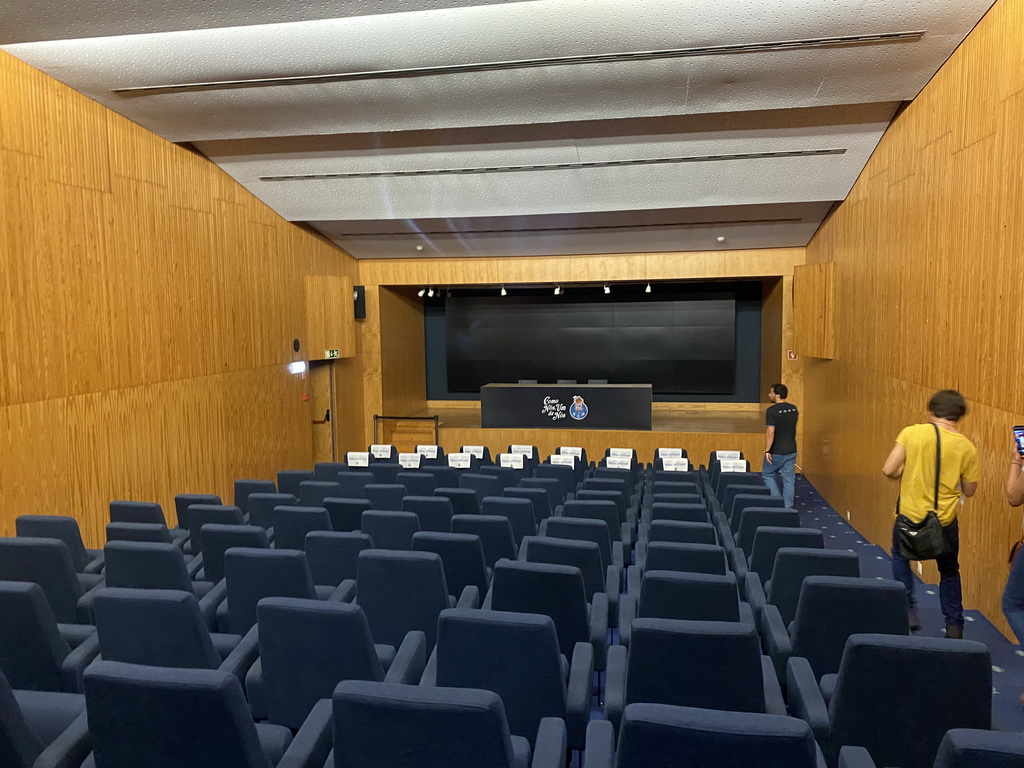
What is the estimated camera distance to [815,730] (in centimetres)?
223

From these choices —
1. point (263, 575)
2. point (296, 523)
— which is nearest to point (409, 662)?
point (263, 575)

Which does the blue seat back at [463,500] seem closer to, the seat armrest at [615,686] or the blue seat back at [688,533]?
the blue seat back at [688,533]

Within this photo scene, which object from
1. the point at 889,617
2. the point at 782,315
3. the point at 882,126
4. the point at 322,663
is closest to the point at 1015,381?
the point at 889,617

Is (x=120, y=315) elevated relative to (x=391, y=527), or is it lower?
elevated

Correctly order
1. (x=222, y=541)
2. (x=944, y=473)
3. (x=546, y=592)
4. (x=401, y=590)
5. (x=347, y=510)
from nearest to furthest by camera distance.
Result: (x=546, y=592), (x=401, y=590), (x=222, y=541), (x=944, y=473), (x=347, y=510)

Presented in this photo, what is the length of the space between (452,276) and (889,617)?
11.0m

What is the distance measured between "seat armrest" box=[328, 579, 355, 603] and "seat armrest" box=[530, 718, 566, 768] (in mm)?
1558

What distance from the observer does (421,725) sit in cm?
159

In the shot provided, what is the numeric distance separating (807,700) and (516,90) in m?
5.63

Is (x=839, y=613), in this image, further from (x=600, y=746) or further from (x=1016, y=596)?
(x=1016, y=596)

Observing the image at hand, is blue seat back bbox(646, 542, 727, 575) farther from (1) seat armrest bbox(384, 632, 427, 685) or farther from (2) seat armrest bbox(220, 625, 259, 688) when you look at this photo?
(2) seat armrest bbox(220, 625, 259, 688)

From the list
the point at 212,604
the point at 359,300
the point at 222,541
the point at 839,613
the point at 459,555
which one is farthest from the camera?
the point at 359,300

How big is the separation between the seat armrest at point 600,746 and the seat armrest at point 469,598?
1.17 meters

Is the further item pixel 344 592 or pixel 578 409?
pixel 578 409
